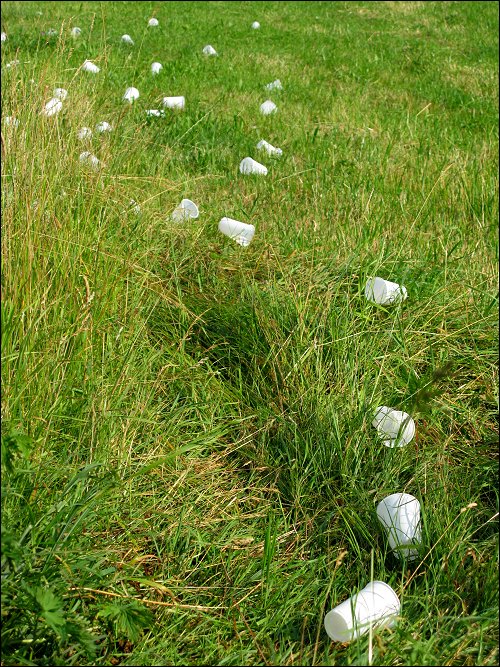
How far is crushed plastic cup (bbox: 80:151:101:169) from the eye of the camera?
9.32ft

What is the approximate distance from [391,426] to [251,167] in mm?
2138

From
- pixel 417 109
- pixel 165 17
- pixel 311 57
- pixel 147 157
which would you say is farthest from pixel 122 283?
pixel 165 17

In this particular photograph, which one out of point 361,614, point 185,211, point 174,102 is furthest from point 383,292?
point 174,102

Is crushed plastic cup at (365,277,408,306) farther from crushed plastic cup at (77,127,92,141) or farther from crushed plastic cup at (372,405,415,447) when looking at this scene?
crushed plastic cup at (77,127,92,141)

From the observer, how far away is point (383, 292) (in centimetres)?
287

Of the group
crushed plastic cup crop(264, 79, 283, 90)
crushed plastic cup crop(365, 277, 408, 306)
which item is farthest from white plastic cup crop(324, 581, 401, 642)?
crushed plastic cup crop(264, 79, 283, 90)

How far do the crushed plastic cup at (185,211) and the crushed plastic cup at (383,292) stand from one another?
85 cm

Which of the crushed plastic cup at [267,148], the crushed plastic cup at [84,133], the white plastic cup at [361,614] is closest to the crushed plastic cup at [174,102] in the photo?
the crushed plastic cup at [267,148]

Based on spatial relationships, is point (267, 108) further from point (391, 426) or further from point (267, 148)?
point (391, 426)

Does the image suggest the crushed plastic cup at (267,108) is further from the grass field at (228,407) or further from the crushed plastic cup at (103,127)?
the crushed plastic cup at (103,127)

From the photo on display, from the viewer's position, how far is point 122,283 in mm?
2666

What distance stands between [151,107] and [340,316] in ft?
8.79

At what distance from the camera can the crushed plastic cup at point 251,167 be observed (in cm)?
414

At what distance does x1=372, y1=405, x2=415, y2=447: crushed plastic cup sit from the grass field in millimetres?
32
